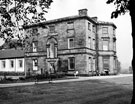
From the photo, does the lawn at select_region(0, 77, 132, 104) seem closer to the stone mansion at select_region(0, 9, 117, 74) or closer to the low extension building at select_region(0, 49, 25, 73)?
the stone mansion at select_region(0, 9, 117, 74)

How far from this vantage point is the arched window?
3956 cm

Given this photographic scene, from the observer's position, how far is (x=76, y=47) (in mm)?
37031


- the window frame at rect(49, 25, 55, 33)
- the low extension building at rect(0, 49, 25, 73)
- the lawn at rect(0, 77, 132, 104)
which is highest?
the window frame at rect(49, 25, 55, 33)

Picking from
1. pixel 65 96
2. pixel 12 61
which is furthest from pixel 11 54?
pixel 65 96

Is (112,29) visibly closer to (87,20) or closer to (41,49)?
(87,20)

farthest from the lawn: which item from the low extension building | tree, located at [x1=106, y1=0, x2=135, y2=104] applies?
the low extension building

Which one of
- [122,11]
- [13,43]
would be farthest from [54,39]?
[122,11]

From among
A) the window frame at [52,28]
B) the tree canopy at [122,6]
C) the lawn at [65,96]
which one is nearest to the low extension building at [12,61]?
the window frame at [52,28]

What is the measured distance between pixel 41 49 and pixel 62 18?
741cm

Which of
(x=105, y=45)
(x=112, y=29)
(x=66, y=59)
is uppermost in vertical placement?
(x=112, y=29)

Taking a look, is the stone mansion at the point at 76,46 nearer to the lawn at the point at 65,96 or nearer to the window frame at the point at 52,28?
the window frame at the point at 52,28

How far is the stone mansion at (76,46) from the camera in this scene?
120 ft

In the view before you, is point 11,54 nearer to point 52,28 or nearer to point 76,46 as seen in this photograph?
point 52,28

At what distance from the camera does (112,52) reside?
139 feet
